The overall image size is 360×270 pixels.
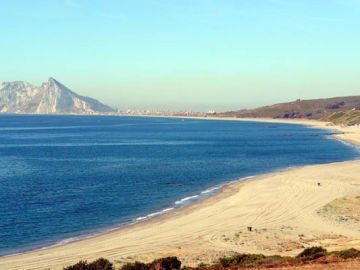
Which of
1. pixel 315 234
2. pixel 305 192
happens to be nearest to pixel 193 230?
pixel 315 234

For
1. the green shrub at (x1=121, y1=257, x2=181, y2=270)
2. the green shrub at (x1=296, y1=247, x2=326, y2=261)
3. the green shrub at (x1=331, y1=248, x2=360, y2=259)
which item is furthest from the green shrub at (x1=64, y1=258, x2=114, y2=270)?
the green shrub at (x1=331, y1=248, x2=360, y2=259)

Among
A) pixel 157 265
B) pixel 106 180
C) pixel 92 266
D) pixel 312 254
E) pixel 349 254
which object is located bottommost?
pixel 106 180

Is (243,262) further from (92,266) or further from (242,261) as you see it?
(92,266)

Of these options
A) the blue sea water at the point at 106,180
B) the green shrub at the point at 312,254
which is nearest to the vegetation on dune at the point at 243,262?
the green shrub at the point at 312,254

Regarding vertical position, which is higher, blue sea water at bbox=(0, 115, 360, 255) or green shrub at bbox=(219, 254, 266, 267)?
green shrub at bbox=(219, 254, 266, 267)

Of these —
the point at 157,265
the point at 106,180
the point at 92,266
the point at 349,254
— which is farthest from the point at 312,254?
the point at 106,180

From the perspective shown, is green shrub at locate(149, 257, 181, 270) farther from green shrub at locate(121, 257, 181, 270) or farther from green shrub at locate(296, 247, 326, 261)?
green shrub at locate(296, 247, 326, 261)

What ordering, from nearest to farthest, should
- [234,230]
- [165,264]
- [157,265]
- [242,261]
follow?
1. [157,265]
2. [165,264]
3. [242,261]
4. [234,230]

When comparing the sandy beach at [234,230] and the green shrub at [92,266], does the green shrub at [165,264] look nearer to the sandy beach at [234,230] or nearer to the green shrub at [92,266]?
the green shrub at [92,266]

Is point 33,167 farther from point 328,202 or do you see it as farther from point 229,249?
point 229,249
